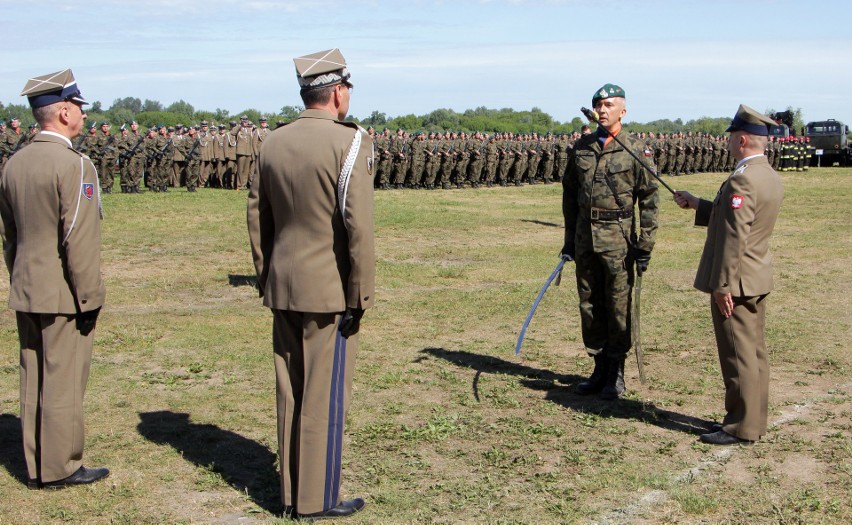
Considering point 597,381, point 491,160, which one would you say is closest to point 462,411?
point 597,381

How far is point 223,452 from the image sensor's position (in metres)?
5.29

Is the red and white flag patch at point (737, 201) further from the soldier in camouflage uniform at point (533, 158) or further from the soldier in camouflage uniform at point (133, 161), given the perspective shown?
the soldier in camouflage uniform at point (533, 158)

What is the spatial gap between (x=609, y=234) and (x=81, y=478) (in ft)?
11.7

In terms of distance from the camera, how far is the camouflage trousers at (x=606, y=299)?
6285 mm

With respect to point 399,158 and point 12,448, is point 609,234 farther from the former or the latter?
point 399,158

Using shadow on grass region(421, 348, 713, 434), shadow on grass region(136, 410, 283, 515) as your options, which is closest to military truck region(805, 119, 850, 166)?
shadow on grass region(421, 348, 713, 434)

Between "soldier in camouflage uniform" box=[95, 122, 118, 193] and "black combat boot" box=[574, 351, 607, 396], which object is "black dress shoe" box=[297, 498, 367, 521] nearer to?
"black combat boot" box=[574, 351, 607, 396]

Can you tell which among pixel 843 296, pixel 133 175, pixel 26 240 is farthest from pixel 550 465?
pixel 133 175

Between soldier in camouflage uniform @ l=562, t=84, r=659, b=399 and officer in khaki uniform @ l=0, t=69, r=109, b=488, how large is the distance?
319 centimetres

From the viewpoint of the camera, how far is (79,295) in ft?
15.1

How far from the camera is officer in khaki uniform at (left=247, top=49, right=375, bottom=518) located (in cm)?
415

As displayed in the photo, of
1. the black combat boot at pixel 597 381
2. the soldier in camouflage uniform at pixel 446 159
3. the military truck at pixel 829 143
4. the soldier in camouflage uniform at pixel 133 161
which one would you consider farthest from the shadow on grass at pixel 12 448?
the military truck at pixel 829 143

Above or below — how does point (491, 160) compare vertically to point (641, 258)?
above

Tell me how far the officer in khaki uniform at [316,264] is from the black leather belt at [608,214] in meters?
2.48
